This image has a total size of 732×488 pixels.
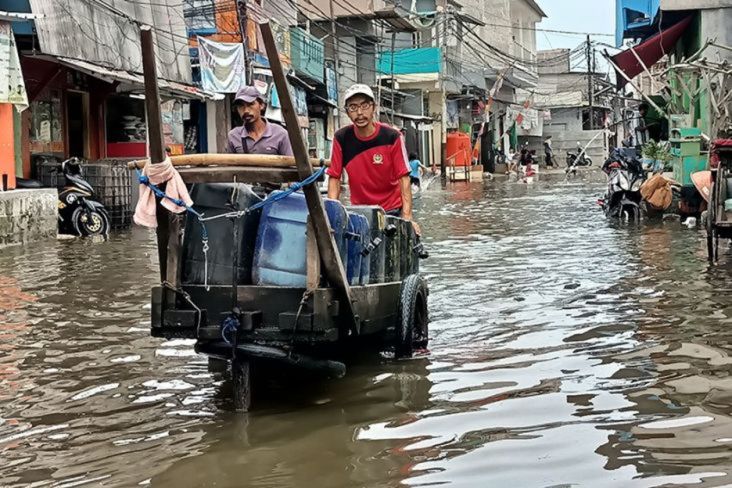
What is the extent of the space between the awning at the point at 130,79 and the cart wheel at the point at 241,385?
8356 mm

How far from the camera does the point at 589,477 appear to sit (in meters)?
3.93

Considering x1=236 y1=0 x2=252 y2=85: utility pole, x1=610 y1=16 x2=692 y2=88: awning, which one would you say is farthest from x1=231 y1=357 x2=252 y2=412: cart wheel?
x1=610 y1=16 x2=692 y2=88: awning

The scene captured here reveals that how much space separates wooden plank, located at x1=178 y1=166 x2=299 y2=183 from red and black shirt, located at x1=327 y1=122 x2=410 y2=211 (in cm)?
150

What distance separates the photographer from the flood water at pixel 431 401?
417 centimetres

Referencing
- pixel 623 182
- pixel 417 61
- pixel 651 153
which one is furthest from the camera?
pixel 417 61

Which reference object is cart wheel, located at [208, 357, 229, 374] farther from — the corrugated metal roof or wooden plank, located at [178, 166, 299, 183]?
the corrugated metal roof

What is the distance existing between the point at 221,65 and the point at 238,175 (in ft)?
62.6

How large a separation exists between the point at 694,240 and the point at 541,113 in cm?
5554

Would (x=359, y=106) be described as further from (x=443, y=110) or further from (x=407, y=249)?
(x=443, y=110)

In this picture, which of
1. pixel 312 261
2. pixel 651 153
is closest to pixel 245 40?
pixel 651 153

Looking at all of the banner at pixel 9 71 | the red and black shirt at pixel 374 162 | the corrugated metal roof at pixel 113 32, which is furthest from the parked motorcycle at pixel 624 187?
the red and black shirt at pixel 374 162

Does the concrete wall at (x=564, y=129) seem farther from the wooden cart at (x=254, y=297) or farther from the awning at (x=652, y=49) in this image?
the wooden cart at (x=254, y=297)

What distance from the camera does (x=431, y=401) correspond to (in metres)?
5.31

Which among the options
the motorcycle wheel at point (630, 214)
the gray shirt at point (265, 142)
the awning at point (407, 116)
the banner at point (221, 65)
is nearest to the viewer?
the gray shirt at point (265, 142)
